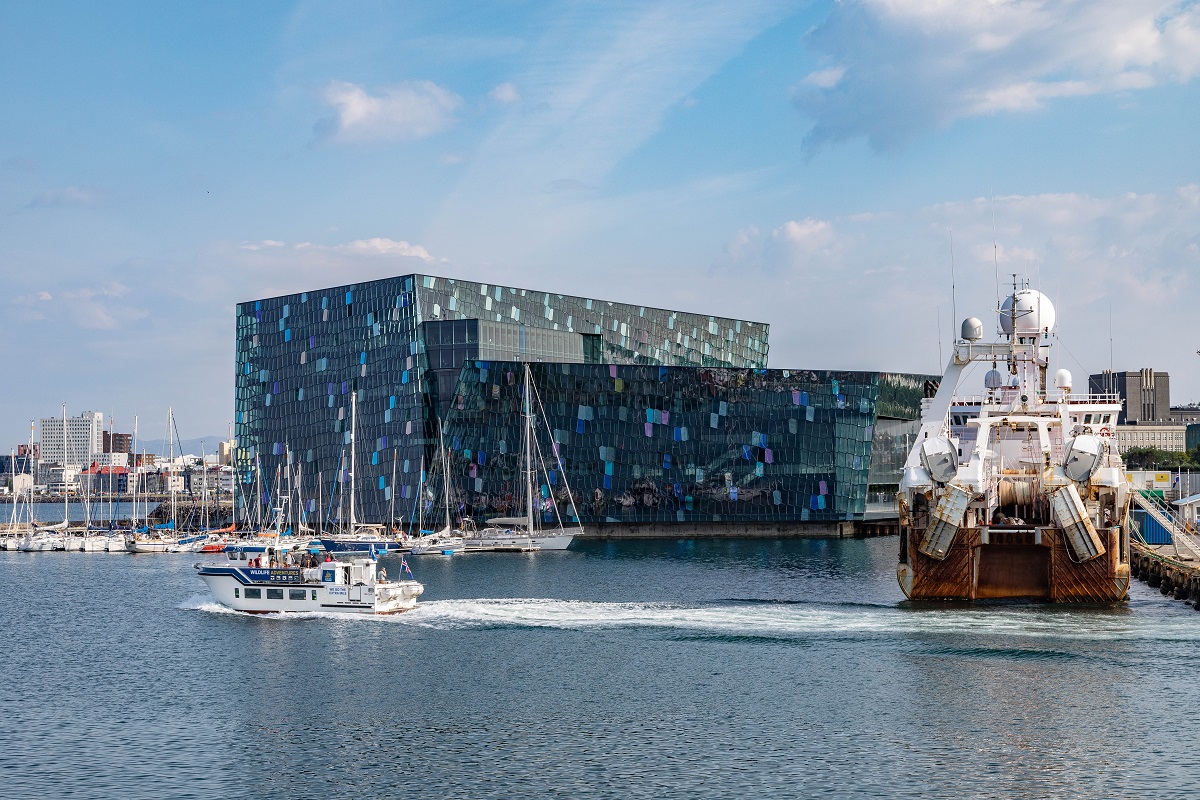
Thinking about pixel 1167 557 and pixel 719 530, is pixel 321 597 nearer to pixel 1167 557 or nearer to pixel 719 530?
pixel 1167 557

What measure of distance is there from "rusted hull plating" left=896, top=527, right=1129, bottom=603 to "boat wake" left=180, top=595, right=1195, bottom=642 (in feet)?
4.20

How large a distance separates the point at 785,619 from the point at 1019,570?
11.6 m

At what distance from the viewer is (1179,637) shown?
5172cm

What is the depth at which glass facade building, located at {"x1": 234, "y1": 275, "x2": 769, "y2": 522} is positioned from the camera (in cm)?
12656

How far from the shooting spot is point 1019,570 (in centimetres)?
6150

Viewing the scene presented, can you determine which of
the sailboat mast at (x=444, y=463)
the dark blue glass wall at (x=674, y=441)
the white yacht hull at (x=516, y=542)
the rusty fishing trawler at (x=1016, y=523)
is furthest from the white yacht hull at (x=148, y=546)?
the rusty fishing trawler at (x=1016, y=523)

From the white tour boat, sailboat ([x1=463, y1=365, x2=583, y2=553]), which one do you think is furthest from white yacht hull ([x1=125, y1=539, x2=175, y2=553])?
the white tour boat

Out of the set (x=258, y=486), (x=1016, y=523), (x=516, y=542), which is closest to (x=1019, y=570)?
(x=1016, y=523)

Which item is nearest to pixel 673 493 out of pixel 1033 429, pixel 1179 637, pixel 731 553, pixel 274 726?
pixel 731 553

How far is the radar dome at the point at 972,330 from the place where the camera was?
7275cm

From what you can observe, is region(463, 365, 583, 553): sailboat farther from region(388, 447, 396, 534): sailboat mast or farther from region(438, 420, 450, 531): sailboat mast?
region(388, 447, 396, 534): sailboat mast

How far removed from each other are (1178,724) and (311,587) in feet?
137

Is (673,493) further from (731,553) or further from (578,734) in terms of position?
(578,734)

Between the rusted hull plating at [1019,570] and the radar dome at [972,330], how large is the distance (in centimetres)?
1510
